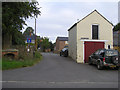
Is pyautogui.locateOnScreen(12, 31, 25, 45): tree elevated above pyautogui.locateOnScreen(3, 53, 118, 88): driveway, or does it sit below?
above

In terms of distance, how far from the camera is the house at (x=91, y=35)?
15914 mm

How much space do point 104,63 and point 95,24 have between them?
704 centimetres

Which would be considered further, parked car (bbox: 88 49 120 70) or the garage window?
the garage window

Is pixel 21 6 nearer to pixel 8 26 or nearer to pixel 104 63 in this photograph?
pixel 8 26

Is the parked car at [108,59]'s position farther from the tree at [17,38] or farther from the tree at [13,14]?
the tree at [17,38]

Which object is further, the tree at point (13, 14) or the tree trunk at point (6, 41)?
the tree trunk at point (6, 41)

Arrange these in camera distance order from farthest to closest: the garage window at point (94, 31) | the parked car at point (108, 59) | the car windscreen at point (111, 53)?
the garage window at point (94, 31), the car windscreen at point (111, 53), the parked car at point (108, 59)

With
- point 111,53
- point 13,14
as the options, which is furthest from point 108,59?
point 13,14

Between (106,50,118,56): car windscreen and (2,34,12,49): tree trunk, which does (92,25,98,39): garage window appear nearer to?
(106,50,118,56): car windscreen

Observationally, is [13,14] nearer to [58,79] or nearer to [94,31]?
[58,79]

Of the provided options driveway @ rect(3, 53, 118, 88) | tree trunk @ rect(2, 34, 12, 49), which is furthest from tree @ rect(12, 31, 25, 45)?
driveway @ rect(3, 53, 118, 88)

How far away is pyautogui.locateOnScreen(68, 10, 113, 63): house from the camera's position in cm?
1591

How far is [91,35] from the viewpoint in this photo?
16.5m

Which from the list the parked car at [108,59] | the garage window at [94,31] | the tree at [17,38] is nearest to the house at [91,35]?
the garage window at [94,31]
